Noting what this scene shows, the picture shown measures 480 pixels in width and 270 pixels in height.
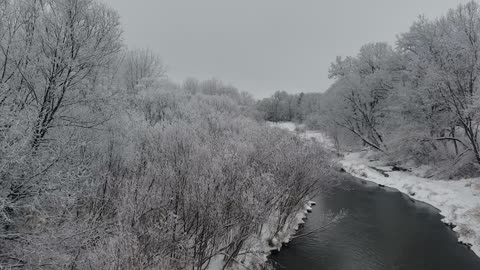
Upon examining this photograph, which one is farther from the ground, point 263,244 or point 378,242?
point 263,244

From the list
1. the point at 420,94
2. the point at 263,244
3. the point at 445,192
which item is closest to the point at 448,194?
the point at 445,192

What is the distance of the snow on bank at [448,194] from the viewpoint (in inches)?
565

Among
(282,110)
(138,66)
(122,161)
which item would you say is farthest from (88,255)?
(282,110)

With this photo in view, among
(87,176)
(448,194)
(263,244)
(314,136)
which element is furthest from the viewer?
(314,136)

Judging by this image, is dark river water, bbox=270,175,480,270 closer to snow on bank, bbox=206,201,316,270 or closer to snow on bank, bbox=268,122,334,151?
snow on bank, bbox=206,201,316,270

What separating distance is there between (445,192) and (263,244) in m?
15.0

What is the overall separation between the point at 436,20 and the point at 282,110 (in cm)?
6523

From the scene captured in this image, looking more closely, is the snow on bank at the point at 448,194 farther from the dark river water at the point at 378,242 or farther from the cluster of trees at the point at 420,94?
the cluster of trees at the point at 420,94

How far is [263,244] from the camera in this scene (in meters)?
12.5

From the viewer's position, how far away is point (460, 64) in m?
20.9

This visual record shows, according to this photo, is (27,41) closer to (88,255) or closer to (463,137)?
(88,255)

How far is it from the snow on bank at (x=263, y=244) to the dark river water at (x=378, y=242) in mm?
444

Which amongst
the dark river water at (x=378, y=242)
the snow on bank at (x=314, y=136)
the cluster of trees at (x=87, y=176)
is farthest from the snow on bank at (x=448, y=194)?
the cluster of trees at (x=87, y=176)

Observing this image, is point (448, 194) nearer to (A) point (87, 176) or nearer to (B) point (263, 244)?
(B) point (263, 244)
